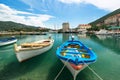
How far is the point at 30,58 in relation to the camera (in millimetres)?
13055

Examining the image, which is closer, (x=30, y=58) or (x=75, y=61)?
(x=75, y=61)

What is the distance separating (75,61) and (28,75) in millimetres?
4326

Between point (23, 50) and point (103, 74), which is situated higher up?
point (23, 50)

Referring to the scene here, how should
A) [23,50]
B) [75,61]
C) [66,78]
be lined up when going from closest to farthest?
[75,61] → [66,78] → [23,50]

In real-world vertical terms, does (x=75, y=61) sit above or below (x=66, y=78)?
above

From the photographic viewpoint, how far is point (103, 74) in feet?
31.1

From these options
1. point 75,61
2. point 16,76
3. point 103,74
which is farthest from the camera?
point 103,74

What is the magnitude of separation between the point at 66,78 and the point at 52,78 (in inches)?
42.0

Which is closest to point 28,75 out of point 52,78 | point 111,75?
point 52,78

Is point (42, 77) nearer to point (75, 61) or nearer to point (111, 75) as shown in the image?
point (75, 61)

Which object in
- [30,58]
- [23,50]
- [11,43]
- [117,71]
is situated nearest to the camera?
[117,71]

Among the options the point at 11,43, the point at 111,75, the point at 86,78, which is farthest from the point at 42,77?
the point at 11,43

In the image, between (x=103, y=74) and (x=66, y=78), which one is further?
(x=103, y=74)

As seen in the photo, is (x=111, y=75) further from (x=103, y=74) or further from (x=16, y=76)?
(x=16, y=76)
